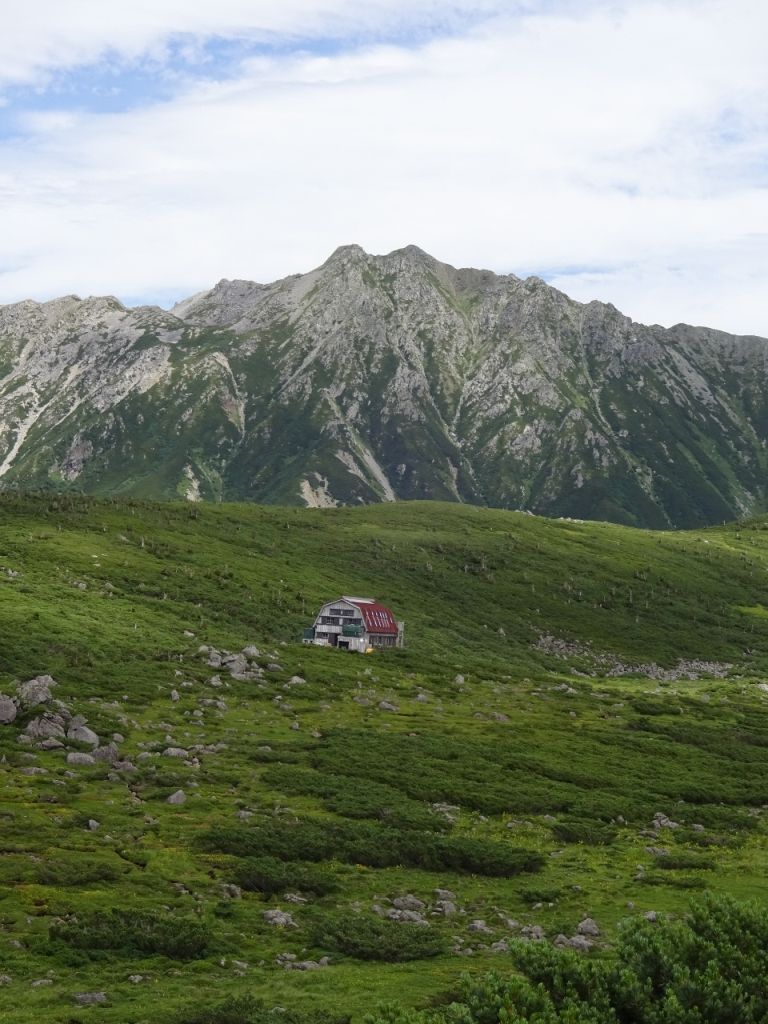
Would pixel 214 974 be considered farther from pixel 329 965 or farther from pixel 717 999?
pixel 717 999

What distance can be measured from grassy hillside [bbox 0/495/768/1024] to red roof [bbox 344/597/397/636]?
6660 millimetres

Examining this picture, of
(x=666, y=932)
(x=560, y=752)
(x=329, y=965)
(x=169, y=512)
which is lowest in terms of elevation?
(x=560, y=752)

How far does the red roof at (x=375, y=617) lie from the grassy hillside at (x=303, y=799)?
666cm

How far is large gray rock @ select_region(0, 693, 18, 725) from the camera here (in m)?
66.8

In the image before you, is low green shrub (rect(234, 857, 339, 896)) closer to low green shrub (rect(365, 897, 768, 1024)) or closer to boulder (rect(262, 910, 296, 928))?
boulder (rect(262, 910, 296, 928))

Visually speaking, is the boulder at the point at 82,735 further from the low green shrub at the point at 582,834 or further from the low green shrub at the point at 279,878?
the low green shrub at the point at 582,834

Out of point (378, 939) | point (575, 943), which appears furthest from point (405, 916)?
point (575, 943)

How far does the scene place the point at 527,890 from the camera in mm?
49344

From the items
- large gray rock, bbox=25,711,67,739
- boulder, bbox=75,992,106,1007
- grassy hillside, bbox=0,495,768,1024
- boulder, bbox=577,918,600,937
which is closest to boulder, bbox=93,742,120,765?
grassy hillside, bbox=0,495,768,1024

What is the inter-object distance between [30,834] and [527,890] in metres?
23.8

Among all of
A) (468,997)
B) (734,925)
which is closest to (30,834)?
(468,997)

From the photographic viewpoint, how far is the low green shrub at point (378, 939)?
3969cm

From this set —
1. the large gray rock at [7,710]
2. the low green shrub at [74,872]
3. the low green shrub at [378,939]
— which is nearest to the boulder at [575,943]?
the low green shrub at [378,939]

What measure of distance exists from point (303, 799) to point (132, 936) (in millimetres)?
25177
